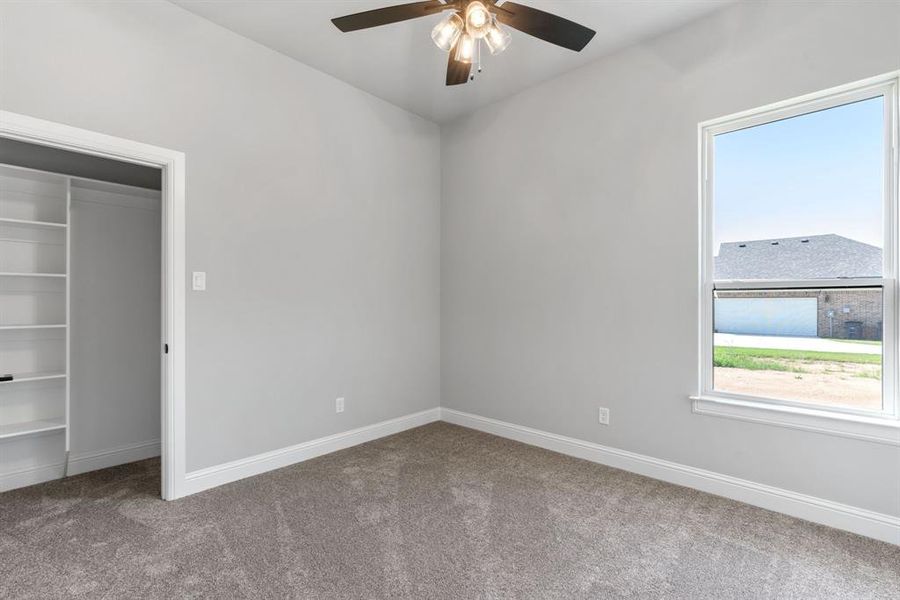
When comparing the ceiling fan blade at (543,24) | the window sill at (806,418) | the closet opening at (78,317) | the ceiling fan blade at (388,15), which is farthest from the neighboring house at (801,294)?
the closet opening at (78,317)

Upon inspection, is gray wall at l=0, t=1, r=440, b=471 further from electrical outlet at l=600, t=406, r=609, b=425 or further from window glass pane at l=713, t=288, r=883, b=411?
window glass pane at l=713, t=288, r=883, b=411

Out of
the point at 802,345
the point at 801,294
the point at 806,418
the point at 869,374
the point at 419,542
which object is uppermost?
the point at 801,294

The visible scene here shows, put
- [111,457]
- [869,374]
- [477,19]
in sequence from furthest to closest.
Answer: [111,457]
[869,374]
[477,19]

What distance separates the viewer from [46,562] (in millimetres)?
2029

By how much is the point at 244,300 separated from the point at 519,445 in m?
2.38

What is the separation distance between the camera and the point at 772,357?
2684mm

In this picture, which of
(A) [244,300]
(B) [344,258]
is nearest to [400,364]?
(B) [344,258]

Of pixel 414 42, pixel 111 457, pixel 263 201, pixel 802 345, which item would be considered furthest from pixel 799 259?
pixel 111 457

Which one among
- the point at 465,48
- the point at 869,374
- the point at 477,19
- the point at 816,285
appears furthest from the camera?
the point at 816,285

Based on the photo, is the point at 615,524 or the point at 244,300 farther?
the point at 244,300

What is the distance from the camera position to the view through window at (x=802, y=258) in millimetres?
2352

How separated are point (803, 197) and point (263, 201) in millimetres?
3340

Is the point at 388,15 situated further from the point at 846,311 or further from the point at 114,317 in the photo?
the point at 114,317

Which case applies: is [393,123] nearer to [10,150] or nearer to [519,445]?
[10,150]
